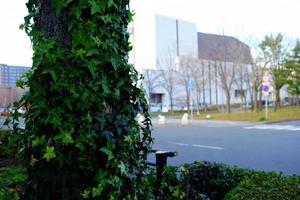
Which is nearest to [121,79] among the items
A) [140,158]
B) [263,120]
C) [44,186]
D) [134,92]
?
[134,92]

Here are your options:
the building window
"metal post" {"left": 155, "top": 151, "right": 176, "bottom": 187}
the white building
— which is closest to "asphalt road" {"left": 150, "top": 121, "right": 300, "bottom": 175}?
"metal post" {"left": 155, "top": 151, "right": 176, "bottom": 187}

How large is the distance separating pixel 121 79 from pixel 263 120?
1049 inches

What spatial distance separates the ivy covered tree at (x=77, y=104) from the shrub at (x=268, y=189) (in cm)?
134

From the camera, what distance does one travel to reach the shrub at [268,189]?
325 centimetres

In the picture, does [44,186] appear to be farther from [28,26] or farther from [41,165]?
[28,26]

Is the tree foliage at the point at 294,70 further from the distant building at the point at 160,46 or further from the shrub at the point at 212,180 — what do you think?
the shrub at the point at 212,180

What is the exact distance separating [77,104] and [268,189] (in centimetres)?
207

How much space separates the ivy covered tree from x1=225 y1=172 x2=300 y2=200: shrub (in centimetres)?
134

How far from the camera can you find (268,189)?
3.40 meters

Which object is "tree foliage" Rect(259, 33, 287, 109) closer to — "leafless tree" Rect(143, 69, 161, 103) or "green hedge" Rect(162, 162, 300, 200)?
"leafless tree" Rect(143, 69, 161, 103)

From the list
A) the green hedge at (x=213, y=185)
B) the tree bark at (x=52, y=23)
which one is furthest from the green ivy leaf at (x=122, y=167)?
the tree bark at (x=52, y=23)

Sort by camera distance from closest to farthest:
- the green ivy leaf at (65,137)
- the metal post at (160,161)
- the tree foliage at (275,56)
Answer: the green ivy leaf at (65,137) → the metal post at (160,161) → the tree foliage at (275,56)

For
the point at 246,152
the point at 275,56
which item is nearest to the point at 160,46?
the point at 275,56

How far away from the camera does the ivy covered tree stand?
2.33 meters
